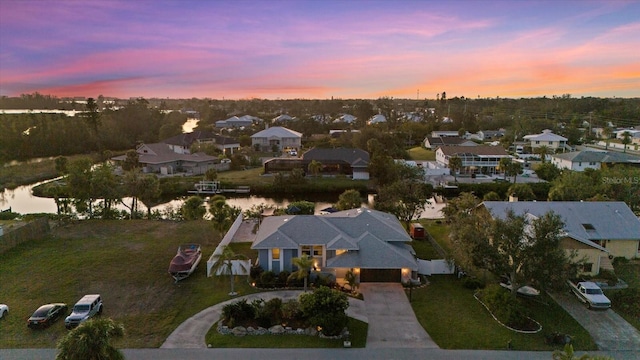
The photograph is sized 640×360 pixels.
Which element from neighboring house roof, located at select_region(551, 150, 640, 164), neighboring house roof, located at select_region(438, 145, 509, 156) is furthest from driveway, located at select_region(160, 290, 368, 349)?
neighboring house roof, located at select_region(551, 150, 640, 164)

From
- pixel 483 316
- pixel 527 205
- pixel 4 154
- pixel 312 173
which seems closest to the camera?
pixel 483 316

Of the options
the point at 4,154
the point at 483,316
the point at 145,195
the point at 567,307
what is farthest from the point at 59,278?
the point at 4,154

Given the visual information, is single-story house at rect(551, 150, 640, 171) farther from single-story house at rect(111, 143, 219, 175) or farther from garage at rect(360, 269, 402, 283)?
single-story house at rect(111, 143, 219, 175)

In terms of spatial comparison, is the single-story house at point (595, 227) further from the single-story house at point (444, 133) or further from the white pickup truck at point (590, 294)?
the single-story house at point (444, 133)

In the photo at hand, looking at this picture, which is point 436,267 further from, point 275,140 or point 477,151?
point 275,140

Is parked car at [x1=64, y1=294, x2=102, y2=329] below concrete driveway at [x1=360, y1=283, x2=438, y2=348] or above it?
above

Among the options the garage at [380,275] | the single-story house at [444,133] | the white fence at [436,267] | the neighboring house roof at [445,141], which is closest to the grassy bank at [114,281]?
the garage at [380,275]

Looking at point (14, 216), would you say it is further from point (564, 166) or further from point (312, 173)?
point (564, 166)
